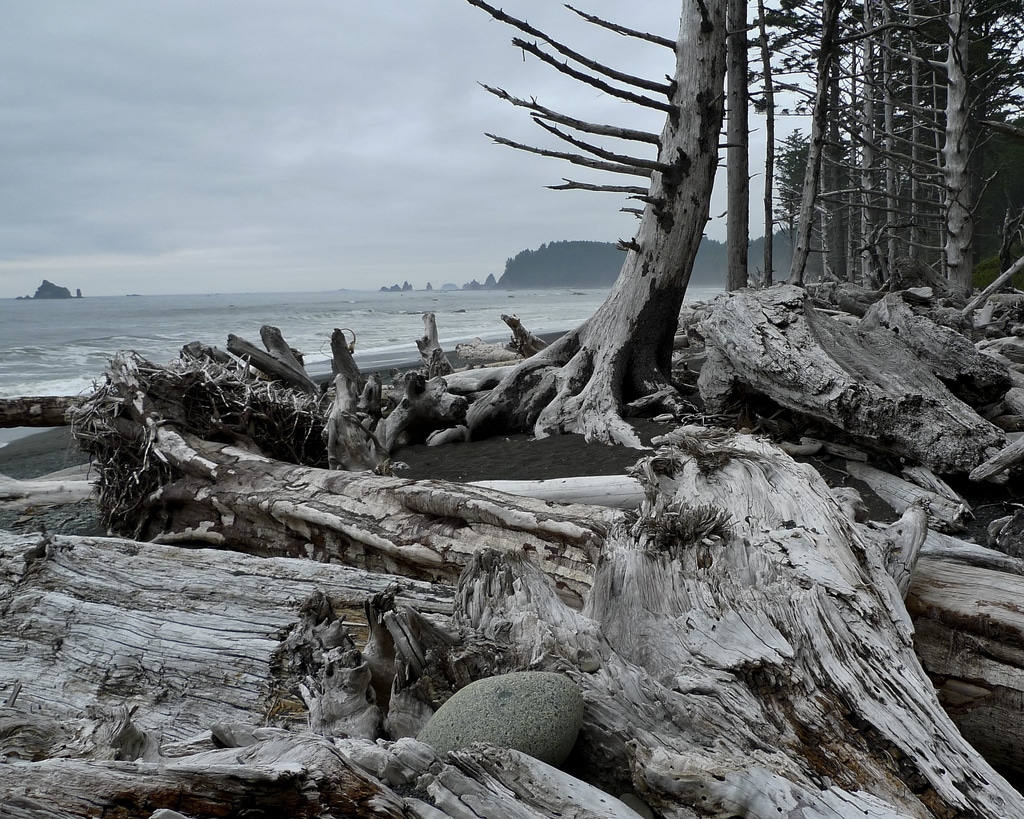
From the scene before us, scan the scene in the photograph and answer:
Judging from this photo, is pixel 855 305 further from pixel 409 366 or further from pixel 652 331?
pixel 409 366

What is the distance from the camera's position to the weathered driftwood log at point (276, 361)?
24.3 feet

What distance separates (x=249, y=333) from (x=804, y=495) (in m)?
34.8

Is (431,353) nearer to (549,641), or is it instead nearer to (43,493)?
(43,493)

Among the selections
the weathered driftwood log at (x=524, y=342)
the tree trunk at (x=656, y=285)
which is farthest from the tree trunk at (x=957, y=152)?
the weathered driftwood log at (x=524, y=342)

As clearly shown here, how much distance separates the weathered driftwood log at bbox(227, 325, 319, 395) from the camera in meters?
7.41

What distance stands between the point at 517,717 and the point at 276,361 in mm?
6750

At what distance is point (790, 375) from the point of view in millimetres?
5215

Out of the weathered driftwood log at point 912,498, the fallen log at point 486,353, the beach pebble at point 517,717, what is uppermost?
the fallen log at point 486,353

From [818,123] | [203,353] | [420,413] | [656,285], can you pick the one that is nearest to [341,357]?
[420,413]

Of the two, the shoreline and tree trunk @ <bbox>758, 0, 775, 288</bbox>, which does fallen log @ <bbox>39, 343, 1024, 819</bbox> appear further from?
tree trunk @ <bbox>758, 0, 775, 288</bbox>

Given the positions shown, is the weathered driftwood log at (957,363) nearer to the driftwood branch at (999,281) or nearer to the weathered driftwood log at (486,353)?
the driftwood branch at (999,281)

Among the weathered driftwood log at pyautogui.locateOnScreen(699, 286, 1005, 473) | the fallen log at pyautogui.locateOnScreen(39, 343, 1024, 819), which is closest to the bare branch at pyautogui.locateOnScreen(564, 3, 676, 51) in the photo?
the weathered driftwood log at pyautogui.locateOnScreen(699, 286, 1005, 473)

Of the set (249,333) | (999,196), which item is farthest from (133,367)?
(999,196)

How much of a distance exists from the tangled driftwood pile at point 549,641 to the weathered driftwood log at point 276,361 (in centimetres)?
285
